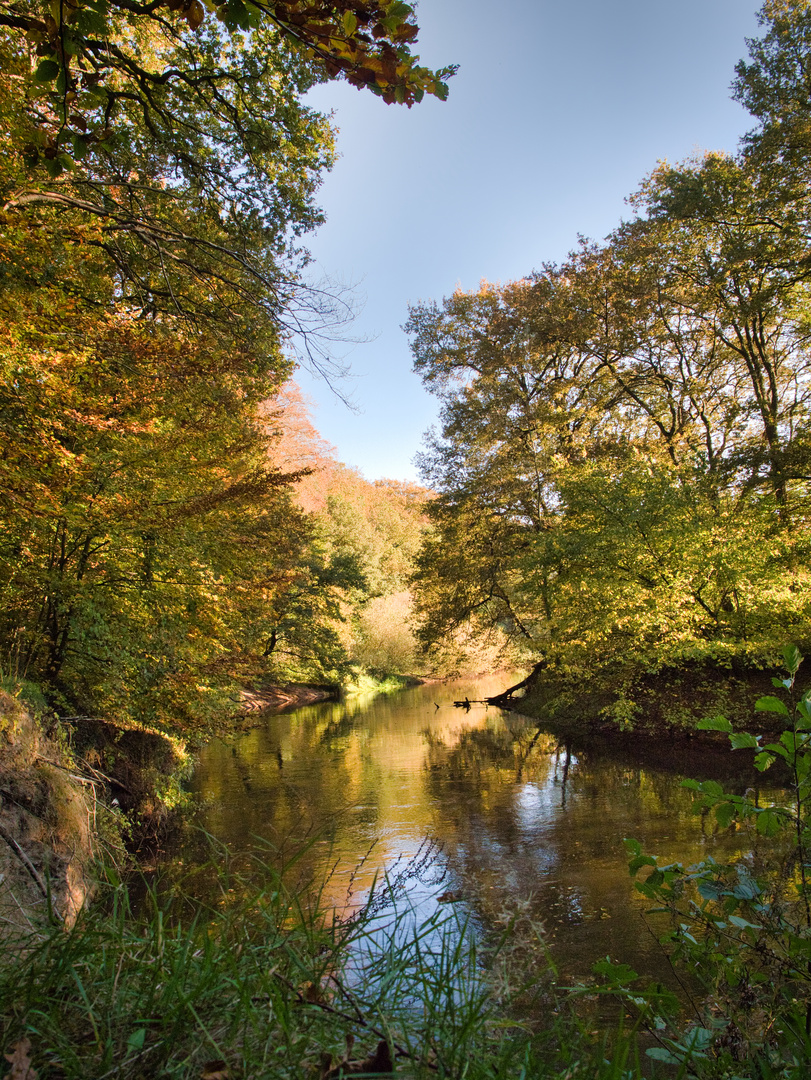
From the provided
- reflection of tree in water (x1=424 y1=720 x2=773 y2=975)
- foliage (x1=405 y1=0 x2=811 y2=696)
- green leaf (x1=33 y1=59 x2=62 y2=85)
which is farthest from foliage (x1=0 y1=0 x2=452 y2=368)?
foliage (x1=405 y1=0 x2=811 y2=696)

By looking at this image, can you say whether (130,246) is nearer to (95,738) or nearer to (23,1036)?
(95,738)

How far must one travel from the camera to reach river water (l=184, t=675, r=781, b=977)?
5516mm

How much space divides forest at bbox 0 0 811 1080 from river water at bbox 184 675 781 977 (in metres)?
0.37

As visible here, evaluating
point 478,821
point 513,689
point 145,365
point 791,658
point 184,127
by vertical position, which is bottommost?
point 513,689

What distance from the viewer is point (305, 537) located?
19062mm

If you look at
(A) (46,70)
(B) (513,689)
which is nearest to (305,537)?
(B) (513,689)

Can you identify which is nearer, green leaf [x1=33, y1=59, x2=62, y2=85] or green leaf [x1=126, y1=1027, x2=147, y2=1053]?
green leaf [x1=126, y1=1027, x2=147, y2=1053]

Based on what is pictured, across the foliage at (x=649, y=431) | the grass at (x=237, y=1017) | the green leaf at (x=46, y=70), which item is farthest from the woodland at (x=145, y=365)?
the foliage at (x=649, y=431)

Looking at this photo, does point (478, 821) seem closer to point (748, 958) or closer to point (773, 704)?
point (748, 958)

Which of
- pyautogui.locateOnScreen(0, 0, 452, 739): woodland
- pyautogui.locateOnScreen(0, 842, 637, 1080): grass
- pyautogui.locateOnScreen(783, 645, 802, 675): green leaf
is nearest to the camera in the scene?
pyautogui.locateOnScreen(0, 842, 637, 1080): grass

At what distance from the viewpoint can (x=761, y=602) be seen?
1159cm

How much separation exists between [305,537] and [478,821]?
1164 centimetres

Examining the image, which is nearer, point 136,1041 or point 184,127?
point 136,1041

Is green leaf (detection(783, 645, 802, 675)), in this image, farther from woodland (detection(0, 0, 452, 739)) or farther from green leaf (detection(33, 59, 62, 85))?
woodland (detection(0, 0, 452, 739))
